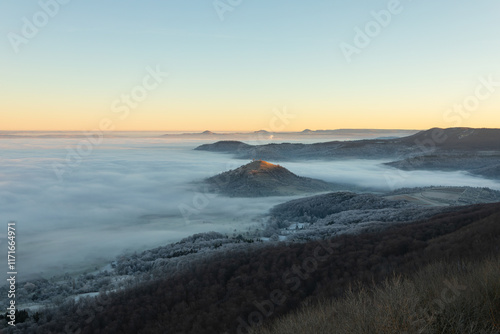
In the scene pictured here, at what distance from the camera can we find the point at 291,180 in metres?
91.0

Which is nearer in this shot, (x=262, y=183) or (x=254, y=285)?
(x=254, y=285)

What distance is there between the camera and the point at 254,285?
49.8 feet

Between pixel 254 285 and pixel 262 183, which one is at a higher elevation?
pixel 254 285

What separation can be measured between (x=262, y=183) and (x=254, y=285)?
69.6m

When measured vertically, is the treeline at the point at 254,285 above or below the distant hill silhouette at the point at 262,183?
above

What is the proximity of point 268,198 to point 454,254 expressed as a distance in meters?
63.8

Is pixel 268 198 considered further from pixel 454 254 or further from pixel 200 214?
pixel 454 254

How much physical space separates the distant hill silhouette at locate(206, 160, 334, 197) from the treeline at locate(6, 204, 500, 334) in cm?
6150

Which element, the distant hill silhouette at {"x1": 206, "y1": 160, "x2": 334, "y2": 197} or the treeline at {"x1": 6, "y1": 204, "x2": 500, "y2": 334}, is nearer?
the treeline at {"x1": 6, "y1": 204, "x2": 500, "y2": 334}

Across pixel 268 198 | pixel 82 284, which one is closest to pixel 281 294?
pixel 82 284

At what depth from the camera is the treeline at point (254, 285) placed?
12.4m

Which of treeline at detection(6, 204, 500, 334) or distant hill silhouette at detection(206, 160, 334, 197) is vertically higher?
treeline at detection(6, 204, 500, 334)

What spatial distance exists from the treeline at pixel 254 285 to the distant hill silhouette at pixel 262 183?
6150cm

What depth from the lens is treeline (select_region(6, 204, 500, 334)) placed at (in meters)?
12.4
